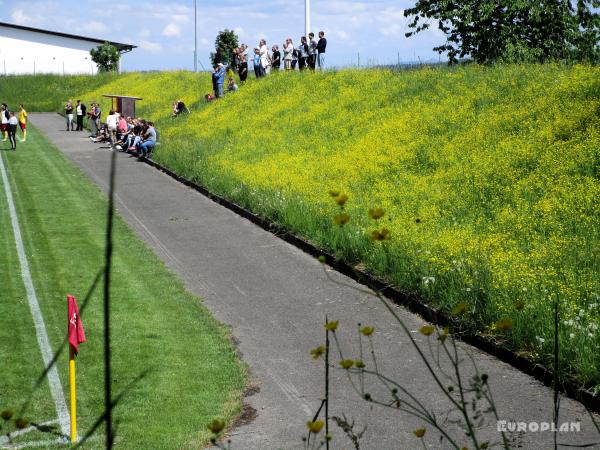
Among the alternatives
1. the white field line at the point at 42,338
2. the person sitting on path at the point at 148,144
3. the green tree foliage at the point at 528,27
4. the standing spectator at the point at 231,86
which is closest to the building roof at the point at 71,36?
the standing spectator at the point at 231,86

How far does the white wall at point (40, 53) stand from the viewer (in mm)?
94312

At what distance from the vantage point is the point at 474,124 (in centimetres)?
2212

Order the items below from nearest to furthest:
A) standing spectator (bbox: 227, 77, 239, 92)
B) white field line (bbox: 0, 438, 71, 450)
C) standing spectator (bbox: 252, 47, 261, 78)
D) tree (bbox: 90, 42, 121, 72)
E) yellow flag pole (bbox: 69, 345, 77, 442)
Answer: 1. yellow flag pole (bbox: 69, 345, 77, 442)
2. white field line (bbox: 0, 438, 71, 450)
3. standing spectator (bbox: 227, 77, 239, 92)
4. standing spectator (bbox: 252, 47, 261, 78)
5. tree (bbox: 90, 42, 121, 72)

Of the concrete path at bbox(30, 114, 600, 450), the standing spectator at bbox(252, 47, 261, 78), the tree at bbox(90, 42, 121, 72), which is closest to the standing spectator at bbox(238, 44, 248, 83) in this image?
the standing spectator at bbox(252, 47, 261, 78)

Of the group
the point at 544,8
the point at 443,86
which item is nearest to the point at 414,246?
the point at 443,86

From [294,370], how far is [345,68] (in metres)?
28.8

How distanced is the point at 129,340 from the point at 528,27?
2336 cm

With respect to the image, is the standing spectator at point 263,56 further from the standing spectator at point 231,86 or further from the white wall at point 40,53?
the white wall at point 40,53

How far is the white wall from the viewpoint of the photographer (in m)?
94.3

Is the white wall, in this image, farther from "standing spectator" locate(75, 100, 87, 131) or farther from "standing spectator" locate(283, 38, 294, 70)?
"standing spectator" locate(283, 38, 294, 70)

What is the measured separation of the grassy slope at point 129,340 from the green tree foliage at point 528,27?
52.5 ft

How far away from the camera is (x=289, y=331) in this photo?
460 inches

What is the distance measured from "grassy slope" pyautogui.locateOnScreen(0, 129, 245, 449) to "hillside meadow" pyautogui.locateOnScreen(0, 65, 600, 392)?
2.60 meters

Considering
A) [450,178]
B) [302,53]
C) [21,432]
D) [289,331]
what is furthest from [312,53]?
[21,432]
